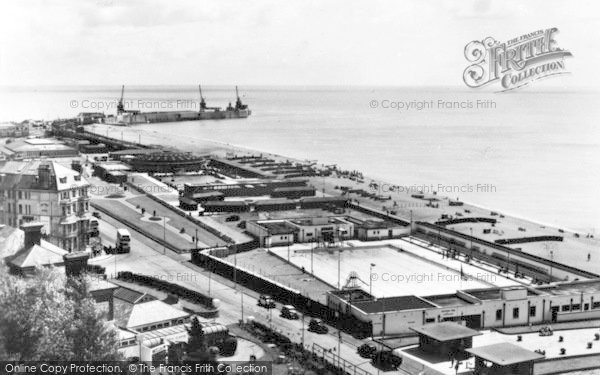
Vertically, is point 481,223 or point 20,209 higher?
point 20,209

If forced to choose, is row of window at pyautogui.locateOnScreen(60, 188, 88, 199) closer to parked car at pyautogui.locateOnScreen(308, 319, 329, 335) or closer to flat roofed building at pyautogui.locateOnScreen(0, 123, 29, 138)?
parked car at pyautogui.locateOnScreen(308, 319, 329, 335)

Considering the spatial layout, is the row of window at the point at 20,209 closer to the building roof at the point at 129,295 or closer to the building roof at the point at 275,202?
the building roof at the point at 129,295

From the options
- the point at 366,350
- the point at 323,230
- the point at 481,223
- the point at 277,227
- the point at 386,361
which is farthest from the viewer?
the point at 481,223

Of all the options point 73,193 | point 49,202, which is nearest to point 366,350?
point 49,202

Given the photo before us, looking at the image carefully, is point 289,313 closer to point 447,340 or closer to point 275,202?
point 447,340

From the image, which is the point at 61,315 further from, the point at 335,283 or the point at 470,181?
the point at 470,181

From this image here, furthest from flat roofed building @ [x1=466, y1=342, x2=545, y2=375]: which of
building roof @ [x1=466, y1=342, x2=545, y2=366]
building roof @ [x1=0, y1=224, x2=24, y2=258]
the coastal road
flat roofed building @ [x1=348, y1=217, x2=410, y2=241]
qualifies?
flat roofed building @ [x1=348, y1=217, x2=410, y2=241]

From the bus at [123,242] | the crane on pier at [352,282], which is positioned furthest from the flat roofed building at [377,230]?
the bus at [123,242]

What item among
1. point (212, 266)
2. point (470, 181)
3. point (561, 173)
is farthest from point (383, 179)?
point (212, 266)
